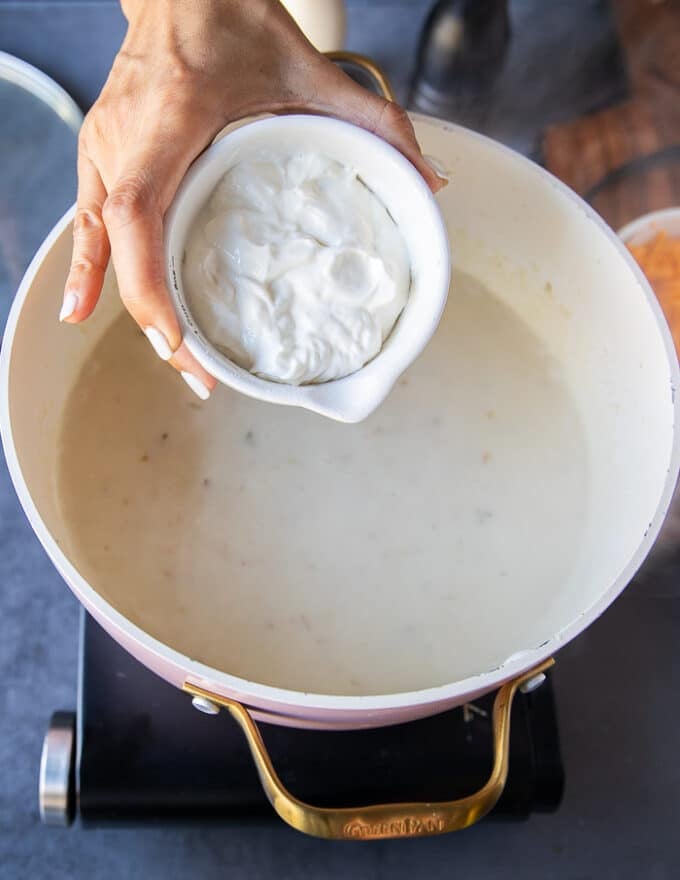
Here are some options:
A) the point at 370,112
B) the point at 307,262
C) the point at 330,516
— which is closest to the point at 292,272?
the point at 307,262

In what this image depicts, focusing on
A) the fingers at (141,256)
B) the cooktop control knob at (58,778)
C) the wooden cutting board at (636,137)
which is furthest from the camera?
the wooden cutting board at (636,137)

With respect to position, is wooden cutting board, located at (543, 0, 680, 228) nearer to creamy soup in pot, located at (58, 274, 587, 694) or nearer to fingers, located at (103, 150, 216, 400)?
creamy soup in pot, located at (58, 274, 587, 694)

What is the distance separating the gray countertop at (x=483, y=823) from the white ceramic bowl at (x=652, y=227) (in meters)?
0.25

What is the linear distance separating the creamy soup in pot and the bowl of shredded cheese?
126mm

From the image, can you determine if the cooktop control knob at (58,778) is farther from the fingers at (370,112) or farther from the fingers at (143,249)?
the fingers at (370,112)

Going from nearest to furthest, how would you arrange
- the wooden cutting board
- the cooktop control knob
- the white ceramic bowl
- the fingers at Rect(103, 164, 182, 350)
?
the fingers at Rect(103, 164, 182, 350) → the cooktop control knob → the white ceramic bowl → the wooden cutting board

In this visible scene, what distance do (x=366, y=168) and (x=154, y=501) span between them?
0.29m

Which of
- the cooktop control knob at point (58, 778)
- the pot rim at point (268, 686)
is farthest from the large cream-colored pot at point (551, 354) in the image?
the cooktop control knob at point (58, 778)

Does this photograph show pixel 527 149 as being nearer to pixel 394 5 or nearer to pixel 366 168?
pixel 394 5

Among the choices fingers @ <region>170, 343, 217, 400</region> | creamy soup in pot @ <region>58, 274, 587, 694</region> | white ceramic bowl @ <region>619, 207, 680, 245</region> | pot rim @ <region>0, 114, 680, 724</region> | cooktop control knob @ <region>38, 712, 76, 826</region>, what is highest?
white ceramic bowl @ <region>619, 207, 680, 245</region>

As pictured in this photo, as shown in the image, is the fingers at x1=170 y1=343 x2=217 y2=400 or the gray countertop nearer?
the fingers at x1=170 y1=343 x2=217 y2=400

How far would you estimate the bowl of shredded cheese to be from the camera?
0.76 meters

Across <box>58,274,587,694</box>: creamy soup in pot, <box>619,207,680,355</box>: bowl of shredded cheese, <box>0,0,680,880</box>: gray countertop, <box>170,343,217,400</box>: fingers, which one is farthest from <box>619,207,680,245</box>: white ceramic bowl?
<box>170,343,217,400</box>: fingers

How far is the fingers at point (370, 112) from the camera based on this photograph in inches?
21.0
